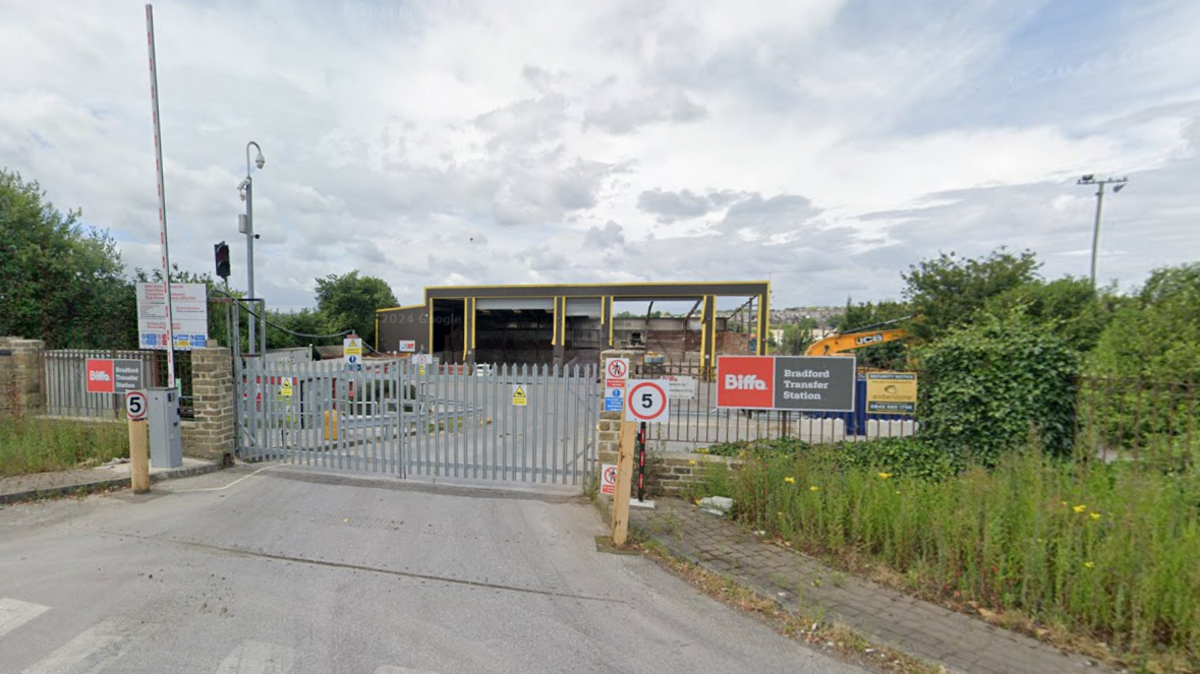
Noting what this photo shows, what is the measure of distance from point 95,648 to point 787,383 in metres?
7.19

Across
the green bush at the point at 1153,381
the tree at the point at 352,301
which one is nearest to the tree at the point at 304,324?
the tree at the point at 352,301

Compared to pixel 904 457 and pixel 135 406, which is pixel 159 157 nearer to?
pixel 135 406

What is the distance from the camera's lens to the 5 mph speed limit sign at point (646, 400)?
5.16 m

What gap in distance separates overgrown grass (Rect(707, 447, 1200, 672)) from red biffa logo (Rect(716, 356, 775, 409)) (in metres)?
1.16

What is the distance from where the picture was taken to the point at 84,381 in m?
9.21

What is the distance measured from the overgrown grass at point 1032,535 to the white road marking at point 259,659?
4516 millimetres

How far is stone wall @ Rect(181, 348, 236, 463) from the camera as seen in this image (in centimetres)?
763

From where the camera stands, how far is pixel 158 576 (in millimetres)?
4266

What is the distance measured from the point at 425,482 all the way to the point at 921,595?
20.4 feet

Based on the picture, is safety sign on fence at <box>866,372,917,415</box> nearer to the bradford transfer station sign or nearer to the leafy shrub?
the leafy shrub

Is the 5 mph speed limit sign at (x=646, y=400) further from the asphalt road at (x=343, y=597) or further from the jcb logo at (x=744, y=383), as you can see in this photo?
the jcb logo at (x=744, y=383)

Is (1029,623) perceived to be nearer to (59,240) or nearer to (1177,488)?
(1177,488)

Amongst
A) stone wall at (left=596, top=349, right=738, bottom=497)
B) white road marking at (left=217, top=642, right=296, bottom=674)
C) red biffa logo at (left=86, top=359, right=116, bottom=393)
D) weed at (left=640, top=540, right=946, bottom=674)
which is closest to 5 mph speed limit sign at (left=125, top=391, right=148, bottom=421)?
red biffa logo at (left=86, top=359, right=116, bottom=393)

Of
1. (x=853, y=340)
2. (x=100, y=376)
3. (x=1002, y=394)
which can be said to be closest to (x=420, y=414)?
(x=100, y=376)
